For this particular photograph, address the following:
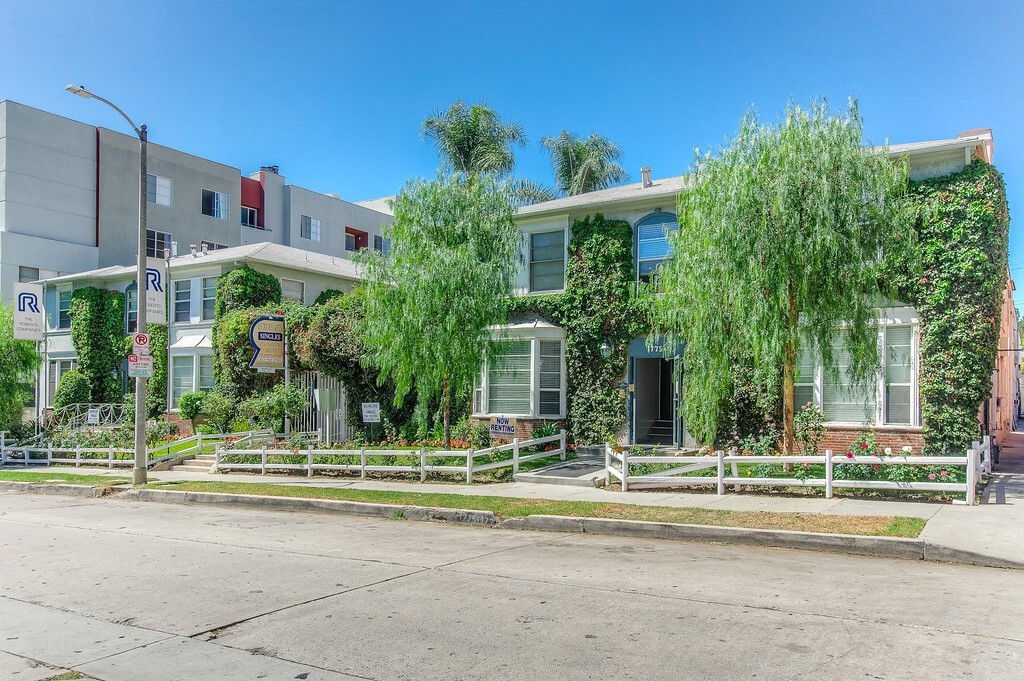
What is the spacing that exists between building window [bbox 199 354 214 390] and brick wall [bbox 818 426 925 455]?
2155cm

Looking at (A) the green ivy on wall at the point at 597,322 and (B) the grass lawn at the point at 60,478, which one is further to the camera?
(A) the green ivy on wall at the point at 597,322

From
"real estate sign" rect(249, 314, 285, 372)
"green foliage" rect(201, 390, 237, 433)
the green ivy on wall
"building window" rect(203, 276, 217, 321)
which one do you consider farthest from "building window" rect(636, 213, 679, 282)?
"building window" rect(203, 276, 217, 321)

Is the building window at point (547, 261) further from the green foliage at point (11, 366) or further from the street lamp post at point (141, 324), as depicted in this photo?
the green foliage at point (11, 366)

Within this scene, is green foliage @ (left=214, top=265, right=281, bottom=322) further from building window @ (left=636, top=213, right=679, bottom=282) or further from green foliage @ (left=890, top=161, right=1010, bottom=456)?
green foliage @ (left=890, top=161, right=1010, bottom=456)

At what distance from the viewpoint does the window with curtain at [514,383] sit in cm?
2195

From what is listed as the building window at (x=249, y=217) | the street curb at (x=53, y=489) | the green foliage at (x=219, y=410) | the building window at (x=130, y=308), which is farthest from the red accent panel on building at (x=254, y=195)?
the street curb at (x=53, y=489)

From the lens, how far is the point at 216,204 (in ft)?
150

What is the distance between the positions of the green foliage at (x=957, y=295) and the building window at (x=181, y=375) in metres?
24.4

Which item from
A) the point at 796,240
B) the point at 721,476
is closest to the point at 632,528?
the point at 721,476

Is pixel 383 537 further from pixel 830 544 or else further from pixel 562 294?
pixel 562 294

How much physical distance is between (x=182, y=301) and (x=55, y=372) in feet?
29.3

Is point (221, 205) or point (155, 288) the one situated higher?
point (221, 205)

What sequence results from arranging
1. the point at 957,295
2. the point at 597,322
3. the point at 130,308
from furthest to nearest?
the point at 130,308
the point at 597,322
the point at 957,295

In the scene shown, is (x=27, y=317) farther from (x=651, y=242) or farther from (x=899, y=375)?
(x=899, y=375)
